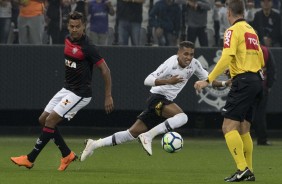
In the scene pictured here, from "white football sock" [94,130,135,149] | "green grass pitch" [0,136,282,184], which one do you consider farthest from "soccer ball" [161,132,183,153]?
"white football sock" [94,130,135,149]

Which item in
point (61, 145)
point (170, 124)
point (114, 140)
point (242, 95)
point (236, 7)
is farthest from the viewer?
point (170, 124)

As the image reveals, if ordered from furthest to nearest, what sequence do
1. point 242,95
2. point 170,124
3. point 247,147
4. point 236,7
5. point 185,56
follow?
point 170,124 → point 185,56 → point 247,147 → point 242,95 → point 236,7

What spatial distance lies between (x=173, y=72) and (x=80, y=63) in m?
2.55

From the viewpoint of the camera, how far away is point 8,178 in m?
12.8

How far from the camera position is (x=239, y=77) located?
41.3ft

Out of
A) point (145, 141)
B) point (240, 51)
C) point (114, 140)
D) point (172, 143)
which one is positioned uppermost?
point (240, 51)

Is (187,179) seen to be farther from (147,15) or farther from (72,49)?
(147,15)

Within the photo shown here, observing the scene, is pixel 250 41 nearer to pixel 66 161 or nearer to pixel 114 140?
pixel 66 161

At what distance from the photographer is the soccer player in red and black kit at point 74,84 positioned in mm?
14234

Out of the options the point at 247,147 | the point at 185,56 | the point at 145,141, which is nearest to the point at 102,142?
the point at 145,141

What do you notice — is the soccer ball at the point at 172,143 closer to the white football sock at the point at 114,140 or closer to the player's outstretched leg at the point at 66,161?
the white football sock at the point at 114,140

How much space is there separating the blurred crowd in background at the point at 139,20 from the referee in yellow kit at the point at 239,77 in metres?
8.77

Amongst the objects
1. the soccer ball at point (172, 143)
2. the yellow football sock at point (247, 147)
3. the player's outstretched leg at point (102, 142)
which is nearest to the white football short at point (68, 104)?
the player's outstretched leg at point (102, 142)

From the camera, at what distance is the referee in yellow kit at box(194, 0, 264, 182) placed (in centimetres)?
1230
